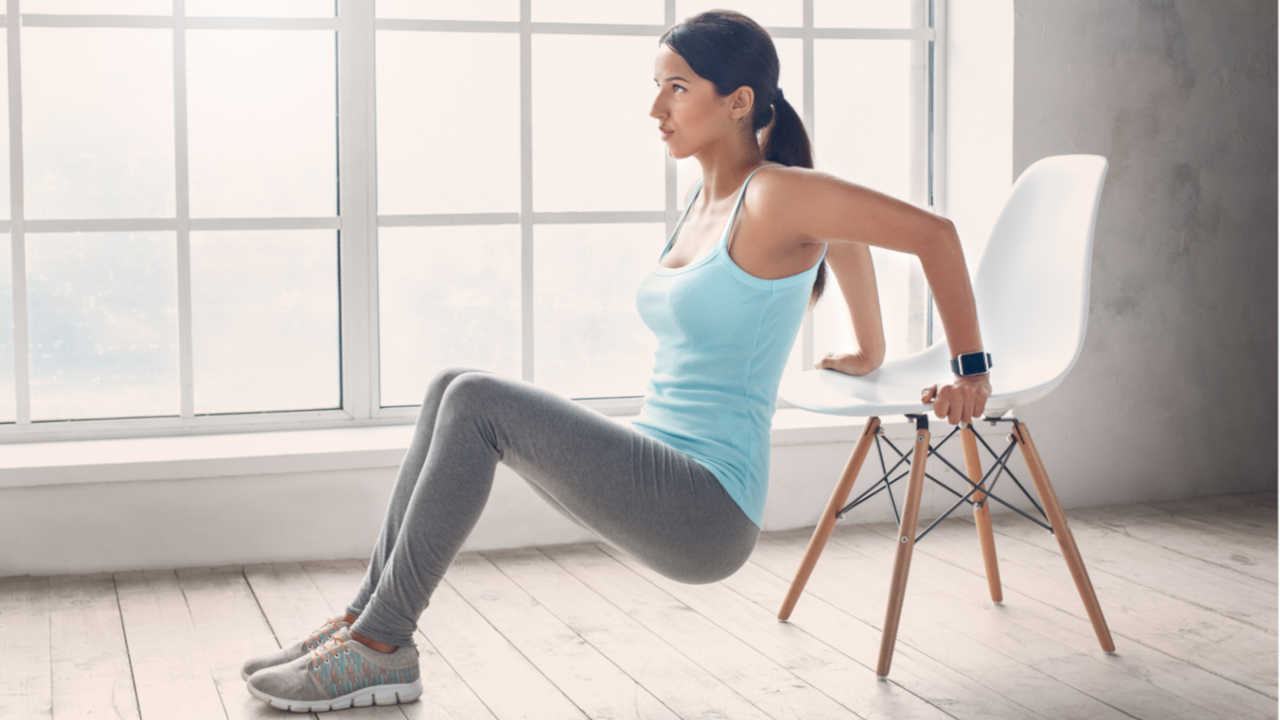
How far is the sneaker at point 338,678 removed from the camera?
182 centimetres

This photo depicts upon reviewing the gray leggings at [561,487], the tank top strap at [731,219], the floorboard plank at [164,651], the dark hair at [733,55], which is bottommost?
the floorboard plank at [164,651]

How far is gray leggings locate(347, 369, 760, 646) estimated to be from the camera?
169 centimetres

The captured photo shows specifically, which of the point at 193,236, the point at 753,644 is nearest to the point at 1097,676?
the point at 753,644

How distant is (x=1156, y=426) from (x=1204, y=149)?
2.75 ft

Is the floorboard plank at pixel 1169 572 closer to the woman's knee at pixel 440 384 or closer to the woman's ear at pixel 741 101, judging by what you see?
the woman's ear at pixel 741 101

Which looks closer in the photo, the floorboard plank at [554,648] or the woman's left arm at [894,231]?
the woman's left arm at [894,231]

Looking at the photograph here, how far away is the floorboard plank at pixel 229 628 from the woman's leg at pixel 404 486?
0.27m

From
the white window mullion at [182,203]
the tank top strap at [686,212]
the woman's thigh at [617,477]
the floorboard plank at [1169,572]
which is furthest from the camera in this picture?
the white window mullion at [182,203]

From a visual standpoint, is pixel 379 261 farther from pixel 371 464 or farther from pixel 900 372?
pixel 900 372

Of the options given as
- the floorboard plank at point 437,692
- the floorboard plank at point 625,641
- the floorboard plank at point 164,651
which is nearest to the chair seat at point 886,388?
the floorboard plank at point 625,641

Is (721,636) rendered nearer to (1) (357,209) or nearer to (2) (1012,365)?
(2) (1012,365)

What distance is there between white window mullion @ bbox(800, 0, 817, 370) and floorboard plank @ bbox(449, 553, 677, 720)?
1.15 meters

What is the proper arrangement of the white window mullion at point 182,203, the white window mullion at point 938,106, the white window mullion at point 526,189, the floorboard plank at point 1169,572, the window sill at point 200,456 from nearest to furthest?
the floorboard plank at point 1169,572 < the window sill at point 200,456 < the white window mullion at point 182,203 < the white window mullion at point 526,189 < the white window mullion at point 938,106

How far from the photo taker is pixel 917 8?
349cm
